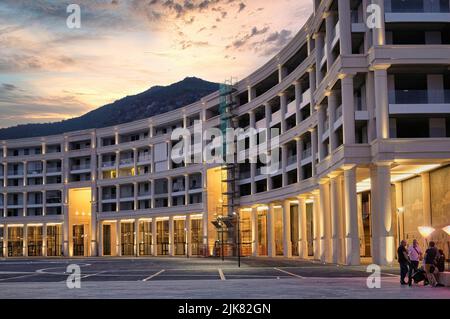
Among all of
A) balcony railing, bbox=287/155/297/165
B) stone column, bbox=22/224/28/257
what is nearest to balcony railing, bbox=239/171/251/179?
balcony railing, bbox=287/155/297/165

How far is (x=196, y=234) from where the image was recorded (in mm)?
110875

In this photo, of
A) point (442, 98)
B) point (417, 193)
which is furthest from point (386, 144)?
point (417, 193)

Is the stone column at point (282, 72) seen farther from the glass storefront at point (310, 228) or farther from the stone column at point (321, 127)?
the stone column at point (321, 127)

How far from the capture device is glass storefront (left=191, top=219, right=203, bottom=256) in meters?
110

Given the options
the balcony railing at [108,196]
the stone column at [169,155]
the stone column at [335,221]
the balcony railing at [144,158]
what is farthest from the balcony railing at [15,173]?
the stone column at [335,221]

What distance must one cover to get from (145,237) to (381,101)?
256ft

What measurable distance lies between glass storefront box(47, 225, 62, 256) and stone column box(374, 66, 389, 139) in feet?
313

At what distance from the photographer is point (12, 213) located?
137250 mm

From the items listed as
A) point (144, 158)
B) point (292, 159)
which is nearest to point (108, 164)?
point (144, 158)

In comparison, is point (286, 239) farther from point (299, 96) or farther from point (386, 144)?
point (386, 144)

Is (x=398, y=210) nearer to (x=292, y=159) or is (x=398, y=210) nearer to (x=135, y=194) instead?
(x=292, y=159)

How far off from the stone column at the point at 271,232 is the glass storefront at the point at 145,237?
38.0 m

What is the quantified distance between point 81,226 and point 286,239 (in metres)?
60.2

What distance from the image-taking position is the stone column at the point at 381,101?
4731 cm
